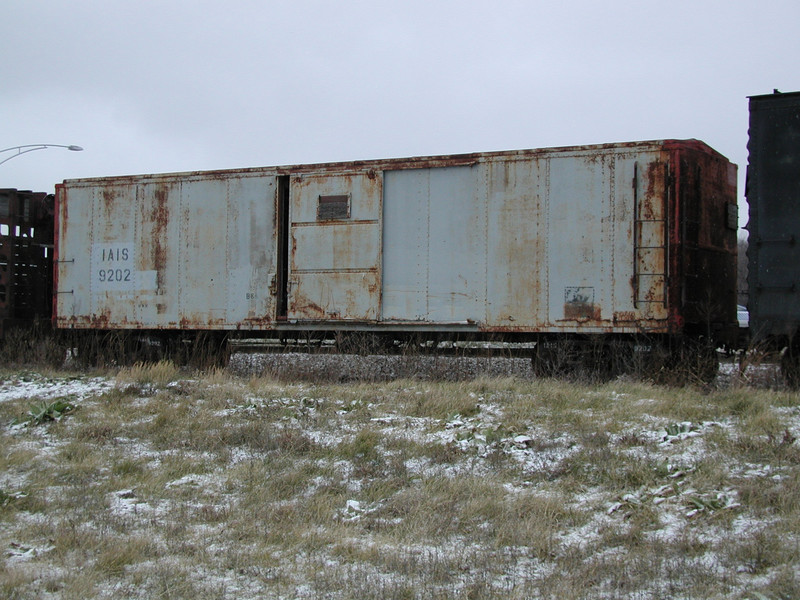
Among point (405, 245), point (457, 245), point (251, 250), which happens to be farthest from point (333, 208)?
point (457, 245)

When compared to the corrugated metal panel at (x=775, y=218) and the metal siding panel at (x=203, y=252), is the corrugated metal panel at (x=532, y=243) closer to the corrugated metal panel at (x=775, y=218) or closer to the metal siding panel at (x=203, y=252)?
the corrugated metal panel at (x=775, y=218)

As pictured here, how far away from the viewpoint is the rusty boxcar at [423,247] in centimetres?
986

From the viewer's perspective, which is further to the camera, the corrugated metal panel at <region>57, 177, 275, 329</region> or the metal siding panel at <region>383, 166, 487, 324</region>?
the corrugated metal panel at <region>57, 177, 275, 329</region>

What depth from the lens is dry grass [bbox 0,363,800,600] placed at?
4.09 m

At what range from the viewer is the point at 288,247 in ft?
38.3

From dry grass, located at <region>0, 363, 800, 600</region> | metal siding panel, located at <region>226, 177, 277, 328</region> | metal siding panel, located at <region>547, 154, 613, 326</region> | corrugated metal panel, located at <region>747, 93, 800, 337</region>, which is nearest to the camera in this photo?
dry grass, located at <region>0, 363, 800, 600</region>

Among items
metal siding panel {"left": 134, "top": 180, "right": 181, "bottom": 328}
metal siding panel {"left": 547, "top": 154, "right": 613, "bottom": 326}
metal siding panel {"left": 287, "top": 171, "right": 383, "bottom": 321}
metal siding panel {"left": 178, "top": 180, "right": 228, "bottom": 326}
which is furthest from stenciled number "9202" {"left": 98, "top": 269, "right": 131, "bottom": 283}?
metal siding panel {"left": 547, "top": 154, "right": 613, "bottom": 326}

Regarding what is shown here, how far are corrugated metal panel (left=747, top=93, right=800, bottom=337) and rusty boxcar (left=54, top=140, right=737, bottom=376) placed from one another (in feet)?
3.80

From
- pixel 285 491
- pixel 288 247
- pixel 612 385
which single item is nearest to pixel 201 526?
pixel 285 491

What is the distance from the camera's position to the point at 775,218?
854cm

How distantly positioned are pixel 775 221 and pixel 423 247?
4.66 meters

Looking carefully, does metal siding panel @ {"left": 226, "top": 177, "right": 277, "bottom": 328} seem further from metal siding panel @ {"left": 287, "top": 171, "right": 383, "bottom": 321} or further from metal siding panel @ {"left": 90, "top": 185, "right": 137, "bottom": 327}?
metal siding panel @ {"left": 90, "top": 185, "right": 137, "bottom": 327}

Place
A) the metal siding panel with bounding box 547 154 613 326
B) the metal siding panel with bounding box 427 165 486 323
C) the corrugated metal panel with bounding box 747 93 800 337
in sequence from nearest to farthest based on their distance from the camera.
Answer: the corrugated metal panel with bounding box 747 93 800 337 → the metal siding panel with bounding box 547 154 613 326 → the metal siding panel with bounding box 427 165 486 323

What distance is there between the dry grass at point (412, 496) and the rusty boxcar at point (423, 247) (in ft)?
6.30
